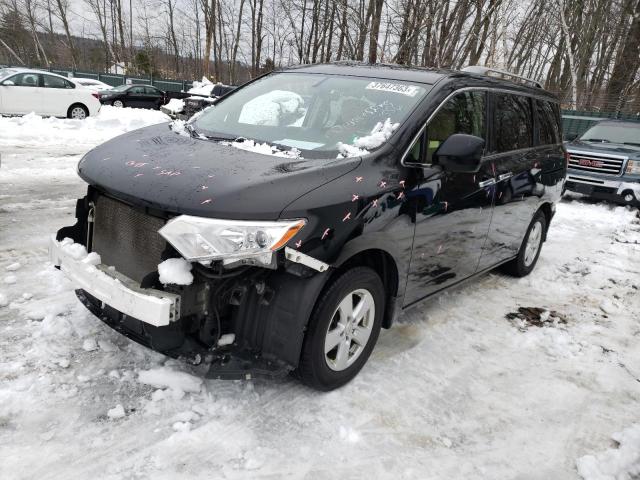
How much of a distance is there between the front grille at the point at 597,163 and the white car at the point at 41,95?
1425 cm

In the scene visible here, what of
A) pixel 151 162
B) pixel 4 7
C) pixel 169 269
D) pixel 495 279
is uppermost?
pixel 4 7

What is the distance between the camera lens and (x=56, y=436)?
99.2 inches

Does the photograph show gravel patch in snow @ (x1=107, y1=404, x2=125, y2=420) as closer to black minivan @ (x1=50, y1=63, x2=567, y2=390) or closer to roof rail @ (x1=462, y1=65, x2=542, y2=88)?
black minivan @ (x1=50, y1=63, x2=567, y2=390)

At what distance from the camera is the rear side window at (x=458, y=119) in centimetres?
340

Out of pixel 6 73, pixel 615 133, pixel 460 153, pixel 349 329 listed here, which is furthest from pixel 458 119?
pixel 6 73

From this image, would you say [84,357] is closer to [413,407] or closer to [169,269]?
[169,269]

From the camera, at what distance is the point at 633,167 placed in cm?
955

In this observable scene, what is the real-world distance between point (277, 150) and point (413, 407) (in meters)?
1.77

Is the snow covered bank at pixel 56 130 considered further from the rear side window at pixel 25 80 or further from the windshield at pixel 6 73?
the windshield at pixel 6 73

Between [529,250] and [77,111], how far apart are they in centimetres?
1521

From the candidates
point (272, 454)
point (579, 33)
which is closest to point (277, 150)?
point (272, 454)

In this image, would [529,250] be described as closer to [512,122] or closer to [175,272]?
[512,122]

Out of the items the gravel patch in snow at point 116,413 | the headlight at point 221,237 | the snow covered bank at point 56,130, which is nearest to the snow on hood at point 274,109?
the headlight at point 221,237

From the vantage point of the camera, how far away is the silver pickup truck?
376 inches
